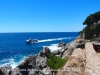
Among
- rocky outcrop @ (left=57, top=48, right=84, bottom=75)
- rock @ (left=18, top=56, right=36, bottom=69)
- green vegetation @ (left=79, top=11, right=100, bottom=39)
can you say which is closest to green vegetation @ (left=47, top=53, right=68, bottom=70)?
rocky outcrop @ (left=57, top=48, right=84, bottom=75)

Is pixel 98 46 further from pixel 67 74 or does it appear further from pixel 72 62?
pixel 67 74

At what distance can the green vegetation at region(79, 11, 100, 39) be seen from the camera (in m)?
44.1

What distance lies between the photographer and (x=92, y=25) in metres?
48.8

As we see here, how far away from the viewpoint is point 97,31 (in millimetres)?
44062

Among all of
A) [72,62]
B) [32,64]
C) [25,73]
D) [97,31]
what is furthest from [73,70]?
[97,31]

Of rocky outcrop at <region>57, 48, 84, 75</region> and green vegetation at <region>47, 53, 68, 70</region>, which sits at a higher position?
rocky outcrop at <region>57, 48, 84, 75</region>

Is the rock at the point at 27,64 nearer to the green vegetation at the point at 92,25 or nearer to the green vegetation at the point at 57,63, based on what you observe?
the green vegetation at the point at 92,25

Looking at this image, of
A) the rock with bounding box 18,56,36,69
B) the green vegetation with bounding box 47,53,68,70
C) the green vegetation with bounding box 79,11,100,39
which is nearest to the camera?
the green vegetation with bounding box 47,53,68,70

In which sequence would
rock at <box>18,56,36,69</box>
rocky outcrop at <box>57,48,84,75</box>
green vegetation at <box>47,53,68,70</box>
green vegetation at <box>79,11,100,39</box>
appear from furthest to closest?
green vegetation at <box>79,11,100,39</box>
rock at <box>18,56,36,69</box>
green vegetation at <box>47,53,68,70</box>
rocky outcrop at <box>57,48,84,75</box>

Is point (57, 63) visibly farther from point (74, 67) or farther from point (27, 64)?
point (27, 64)

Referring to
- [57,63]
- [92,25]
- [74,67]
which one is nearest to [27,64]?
[57,63]

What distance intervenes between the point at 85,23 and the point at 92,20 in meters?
2.14

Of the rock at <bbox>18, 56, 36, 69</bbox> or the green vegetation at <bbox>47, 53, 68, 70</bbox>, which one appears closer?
the green vegetation at <bbox>47, 53, 68, 70</bbox>

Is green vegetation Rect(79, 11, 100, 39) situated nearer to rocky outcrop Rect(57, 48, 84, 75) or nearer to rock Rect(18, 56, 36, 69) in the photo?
rock Rect(18, 56, 36, 69)
